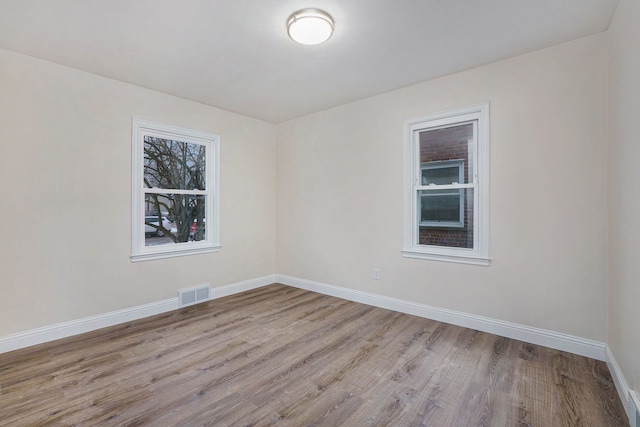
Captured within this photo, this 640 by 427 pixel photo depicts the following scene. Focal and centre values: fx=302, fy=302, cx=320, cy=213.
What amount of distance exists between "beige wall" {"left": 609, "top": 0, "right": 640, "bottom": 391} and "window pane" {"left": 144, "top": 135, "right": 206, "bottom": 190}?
4.11 meters

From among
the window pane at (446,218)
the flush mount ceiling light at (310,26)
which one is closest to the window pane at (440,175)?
the window pane at (446,218)

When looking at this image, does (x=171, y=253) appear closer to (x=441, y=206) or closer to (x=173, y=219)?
(x=173, y=219)

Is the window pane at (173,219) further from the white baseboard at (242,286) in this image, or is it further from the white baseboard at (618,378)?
the white baseboard at (618,378)

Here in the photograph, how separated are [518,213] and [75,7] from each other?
3.83 metres

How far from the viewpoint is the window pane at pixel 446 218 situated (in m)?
3.13

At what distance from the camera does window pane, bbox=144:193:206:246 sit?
3.58m

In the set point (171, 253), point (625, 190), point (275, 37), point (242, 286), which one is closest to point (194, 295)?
point (171, 253)

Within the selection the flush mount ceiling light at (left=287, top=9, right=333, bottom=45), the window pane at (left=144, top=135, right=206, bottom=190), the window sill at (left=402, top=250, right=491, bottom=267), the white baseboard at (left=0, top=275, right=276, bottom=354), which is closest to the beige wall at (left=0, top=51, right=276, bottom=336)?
the white baseboard at (left=0, top=275, right=276, bottom=354)

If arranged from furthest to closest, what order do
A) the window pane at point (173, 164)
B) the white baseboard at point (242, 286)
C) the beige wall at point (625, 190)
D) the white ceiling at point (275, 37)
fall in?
1. the white baseboard at point (242, 286)
2. the window pane at point (173, 164)
3. the white ceiling at point (275, 37)
4. the beige wall at point (625, 190)

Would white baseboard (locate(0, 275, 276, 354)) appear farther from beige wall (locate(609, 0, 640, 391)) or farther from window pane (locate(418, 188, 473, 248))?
beige wall (locate(609, 0, 640, 391))

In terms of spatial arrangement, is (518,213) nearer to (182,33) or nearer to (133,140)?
(182,33)

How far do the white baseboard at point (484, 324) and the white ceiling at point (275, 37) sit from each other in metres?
2.47

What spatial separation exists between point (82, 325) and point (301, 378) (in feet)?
7.64

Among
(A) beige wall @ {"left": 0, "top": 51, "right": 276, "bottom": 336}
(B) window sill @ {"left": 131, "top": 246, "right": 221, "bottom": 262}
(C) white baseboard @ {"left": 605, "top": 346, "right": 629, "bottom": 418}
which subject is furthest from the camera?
(B) window sill @ {"left": 131, "top": 246, "right": 221, "bottom": 262}
